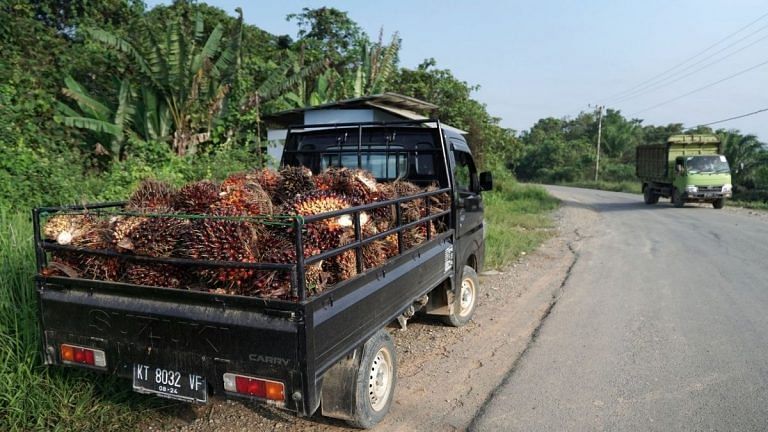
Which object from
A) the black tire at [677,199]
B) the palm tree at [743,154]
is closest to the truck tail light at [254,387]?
the black tire at [677,199]

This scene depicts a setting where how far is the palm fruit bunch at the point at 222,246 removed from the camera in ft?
8.23

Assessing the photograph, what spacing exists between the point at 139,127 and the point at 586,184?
3727 centimetres

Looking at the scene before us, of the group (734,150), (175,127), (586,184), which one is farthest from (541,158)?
(175,127)

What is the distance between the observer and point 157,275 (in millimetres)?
2672

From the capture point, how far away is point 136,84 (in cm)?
1179

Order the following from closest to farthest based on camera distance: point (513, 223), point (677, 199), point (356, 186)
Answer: point (356, 186) < point (513, 223) < point (677, 199)

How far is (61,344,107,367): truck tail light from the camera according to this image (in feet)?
8.93

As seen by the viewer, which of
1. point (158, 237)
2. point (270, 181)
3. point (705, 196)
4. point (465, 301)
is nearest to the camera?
point (158, 237)

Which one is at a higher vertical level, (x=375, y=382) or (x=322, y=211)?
(x=322, y=211)

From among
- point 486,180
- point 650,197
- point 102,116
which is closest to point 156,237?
point 486,180

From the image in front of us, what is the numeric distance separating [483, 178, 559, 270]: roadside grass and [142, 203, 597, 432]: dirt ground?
146 centimetres

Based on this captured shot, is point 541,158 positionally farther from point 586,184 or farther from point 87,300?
point 87,300

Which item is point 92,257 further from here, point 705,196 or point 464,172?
point 705,196

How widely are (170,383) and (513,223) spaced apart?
11.6 m
